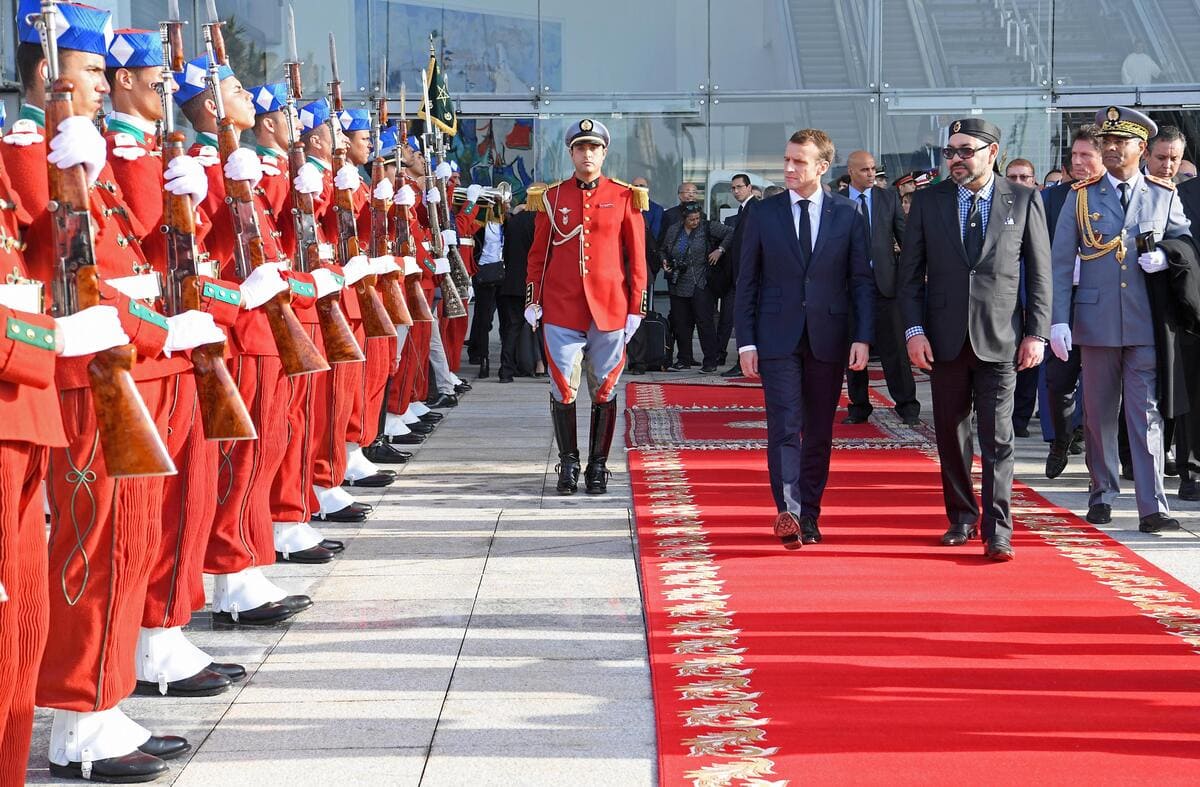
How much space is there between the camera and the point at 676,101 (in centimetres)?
1853

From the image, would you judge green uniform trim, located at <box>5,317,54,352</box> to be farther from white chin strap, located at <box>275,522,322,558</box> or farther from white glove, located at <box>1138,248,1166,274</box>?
white glove, located at <box>1138,248,1166,274</box>

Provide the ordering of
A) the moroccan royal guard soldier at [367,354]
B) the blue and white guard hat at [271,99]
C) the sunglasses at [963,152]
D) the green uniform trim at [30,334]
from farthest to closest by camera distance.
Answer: the moroccan royal guard soldier at [367,354]
the sunglasses at [963,152]
the blue and white guard hat at [271,99]
the green uniform trim at [30,334]

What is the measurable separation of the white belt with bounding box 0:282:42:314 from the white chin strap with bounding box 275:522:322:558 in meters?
3.24

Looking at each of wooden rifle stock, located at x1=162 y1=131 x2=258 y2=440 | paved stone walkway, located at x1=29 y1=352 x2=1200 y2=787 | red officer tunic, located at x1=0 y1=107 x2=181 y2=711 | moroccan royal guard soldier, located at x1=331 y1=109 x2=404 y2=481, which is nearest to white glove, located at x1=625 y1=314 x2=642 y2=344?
paved stone walkway, located at x1=29 y1=352 x2=1200 y2=787

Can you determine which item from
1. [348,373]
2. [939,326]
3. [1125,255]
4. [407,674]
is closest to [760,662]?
[407,674]

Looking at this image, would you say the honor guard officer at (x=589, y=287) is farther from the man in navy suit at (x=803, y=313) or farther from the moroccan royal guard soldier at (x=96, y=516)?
the moroccan royal guard soldier at (x=96, y=516)

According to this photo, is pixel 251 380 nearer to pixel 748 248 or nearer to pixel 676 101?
pixel 748 248

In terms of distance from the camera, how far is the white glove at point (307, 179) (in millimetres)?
5906

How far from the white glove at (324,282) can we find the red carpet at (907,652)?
1.58 meters

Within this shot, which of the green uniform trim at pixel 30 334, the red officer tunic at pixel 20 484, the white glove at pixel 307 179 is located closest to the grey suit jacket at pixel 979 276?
the white glove at pixel 307 179

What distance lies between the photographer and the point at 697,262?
15523mm

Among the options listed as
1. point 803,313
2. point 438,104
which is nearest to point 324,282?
point 803,313

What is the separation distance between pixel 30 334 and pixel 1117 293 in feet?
17.6

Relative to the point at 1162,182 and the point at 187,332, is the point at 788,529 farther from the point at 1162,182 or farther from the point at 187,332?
the point at 187,332
